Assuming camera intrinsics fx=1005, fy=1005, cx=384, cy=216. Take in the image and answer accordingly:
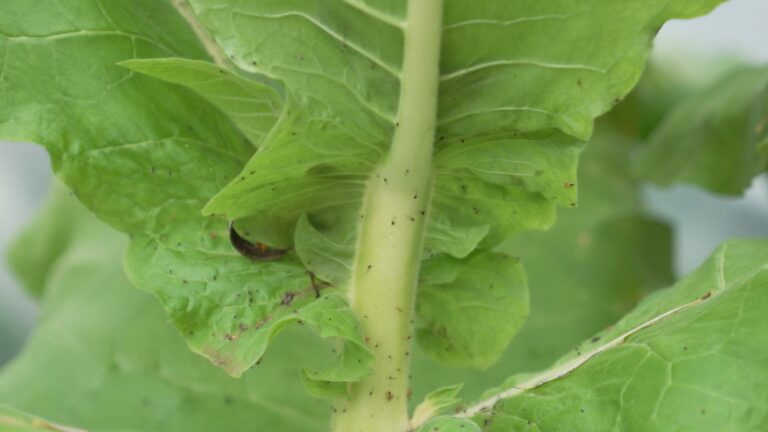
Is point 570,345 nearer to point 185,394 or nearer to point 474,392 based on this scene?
point 474,392

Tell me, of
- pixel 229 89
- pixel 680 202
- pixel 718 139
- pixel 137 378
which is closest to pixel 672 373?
pixel 229 89

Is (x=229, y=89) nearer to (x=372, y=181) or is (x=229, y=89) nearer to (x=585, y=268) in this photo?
(x=372, y=181)

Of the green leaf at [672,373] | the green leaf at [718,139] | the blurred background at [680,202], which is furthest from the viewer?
the blurred background at [680,202]

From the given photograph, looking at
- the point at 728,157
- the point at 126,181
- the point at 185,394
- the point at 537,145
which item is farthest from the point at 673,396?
the point at 185,394

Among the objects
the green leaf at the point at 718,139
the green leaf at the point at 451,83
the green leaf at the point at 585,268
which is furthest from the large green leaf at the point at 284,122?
the green leaf at the point at 585,268

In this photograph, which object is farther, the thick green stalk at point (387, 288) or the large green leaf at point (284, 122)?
the thick green stalk at point (387, 288)

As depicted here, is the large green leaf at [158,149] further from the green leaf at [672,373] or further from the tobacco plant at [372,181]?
the green leaf at [672,373]
